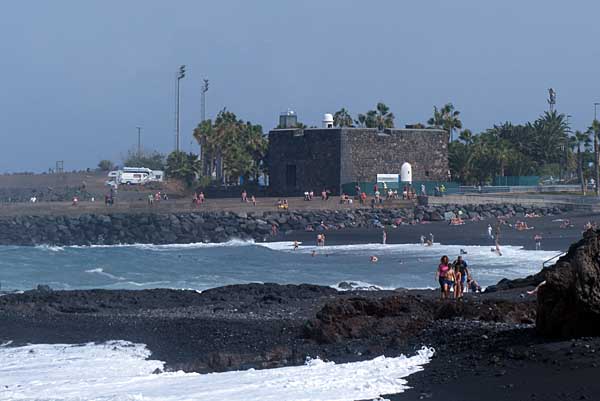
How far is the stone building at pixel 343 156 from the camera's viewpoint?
64.9m

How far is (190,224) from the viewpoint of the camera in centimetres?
5981

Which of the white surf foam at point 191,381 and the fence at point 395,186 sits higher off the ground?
the fence at point 395,186

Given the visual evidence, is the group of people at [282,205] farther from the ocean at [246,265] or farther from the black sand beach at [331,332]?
the black sand beach at [331,332]

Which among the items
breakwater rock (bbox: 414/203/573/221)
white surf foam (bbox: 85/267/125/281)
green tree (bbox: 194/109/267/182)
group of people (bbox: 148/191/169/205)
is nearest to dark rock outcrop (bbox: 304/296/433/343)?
white surf foam (bbox: 85/267/125/281)

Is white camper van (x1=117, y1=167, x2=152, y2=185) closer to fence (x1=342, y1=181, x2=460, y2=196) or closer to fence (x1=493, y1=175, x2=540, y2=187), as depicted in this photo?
fence (x1=342, y1=181, x2=460, y2=196)

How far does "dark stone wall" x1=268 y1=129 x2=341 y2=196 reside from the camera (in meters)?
64.9

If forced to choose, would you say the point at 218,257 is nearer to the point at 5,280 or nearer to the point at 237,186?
the point at 5,280

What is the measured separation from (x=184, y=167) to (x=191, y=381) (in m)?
67.5

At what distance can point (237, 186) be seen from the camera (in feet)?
236

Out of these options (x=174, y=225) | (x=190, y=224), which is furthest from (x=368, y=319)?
(x=174, y=225)

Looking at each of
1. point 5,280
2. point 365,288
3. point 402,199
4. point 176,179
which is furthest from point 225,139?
point 365,288

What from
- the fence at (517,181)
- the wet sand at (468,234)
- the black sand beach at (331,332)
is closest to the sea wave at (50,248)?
the wet sand at (468,234)

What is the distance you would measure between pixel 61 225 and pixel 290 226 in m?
12.6

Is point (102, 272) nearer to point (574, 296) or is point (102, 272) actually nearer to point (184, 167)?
point (574, 296)
